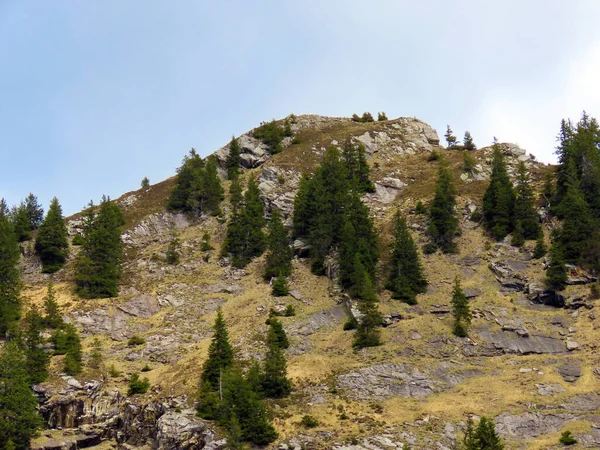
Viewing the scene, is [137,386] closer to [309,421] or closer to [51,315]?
[309,421]

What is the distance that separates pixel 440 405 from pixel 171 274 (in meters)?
48.3

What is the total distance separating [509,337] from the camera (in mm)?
64438

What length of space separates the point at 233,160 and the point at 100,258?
143ft

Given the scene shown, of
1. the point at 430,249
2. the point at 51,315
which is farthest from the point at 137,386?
the point at 430,249

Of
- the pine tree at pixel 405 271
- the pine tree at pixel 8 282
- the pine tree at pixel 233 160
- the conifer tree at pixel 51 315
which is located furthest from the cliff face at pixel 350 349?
the pine tree at pixel 233 160

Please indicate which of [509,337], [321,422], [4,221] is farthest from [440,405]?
[4,221]

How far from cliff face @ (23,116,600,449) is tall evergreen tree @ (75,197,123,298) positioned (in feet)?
8.02

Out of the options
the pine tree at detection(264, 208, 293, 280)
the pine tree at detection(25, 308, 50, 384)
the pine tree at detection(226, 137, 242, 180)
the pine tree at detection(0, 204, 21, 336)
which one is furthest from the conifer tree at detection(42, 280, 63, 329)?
the pine tree at detection(226, 137, 242, 180)

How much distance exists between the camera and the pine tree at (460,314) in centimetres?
6525

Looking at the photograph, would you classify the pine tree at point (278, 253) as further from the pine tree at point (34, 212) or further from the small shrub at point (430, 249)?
the pine tree at point (34, 212)

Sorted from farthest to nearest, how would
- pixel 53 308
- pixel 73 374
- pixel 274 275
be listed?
pixel 274 275
pixel 53 308
pixel 73 374

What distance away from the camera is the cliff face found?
50656 mm

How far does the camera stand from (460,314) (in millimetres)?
66188

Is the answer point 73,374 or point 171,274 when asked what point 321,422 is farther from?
point 171,274
